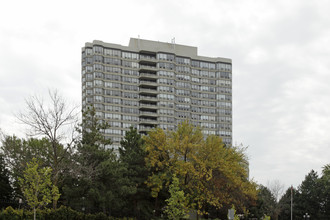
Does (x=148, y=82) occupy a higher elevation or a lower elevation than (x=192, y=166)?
higher

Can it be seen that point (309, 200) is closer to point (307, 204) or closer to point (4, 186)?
point (307, 204)

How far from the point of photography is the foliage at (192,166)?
50.8m

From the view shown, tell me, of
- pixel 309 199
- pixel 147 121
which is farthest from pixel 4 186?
pixel 309 199

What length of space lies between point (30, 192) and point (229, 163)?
2676 centimetres

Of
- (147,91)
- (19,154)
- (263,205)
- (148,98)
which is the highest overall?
(147,91)

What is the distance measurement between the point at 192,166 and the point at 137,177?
7941 mm

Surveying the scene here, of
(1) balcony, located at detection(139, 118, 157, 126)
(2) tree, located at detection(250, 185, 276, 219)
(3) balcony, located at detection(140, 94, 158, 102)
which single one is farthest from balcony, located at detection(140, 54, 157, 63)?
(2) tree, located at detection(250, 185, 276, 219)

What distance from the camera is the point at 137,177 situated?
173ft

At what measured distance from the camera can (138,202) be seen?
175 feet

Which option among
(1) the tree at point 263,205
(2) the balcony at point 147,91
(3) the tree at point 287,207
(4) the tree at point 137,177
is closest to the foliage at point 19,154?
(4) the tree at point 137,177

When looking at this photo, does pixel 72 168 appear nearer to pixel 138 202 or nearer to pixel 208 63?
pixel 138 202

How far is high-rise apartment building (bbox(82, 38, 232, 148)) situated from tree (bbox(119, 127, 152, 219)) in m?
73.1

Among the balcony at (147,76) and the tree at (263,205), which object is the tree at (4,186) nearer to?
the tree at (263,205)

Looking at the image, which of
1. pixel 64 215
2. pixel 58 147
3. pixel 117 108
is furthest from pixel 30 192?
pixel 117 108
